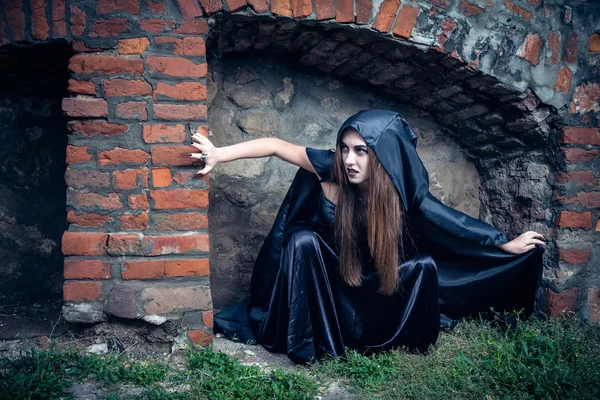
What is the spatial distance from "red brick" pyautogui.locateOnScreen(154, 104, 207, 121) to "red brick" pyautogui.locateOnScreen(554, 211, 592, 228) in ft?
7.38

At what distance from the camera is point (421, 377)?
8.14ft

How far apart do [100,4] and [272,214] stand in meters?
1.65

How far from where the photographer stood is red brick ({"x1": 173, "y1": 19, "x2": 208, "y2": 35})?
259 cm

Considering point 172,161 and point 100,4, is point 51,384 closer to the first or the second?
point 172,161

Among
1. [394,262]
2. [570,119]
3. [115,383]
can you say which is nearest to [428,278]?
[394,262]

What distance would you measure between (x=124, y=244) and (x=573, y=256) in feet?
8.76

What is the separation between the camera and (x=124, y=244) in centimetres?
259

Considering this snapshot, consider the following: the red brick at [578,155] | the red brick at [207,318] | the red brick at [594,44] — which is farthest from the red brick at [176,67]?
the red brick at [594,44]

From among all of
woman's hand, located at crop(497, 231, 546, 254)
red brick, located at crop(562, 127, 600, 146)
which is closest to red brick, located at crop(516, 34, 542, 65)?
red brick, located at crop(562, 127, 600, 146)

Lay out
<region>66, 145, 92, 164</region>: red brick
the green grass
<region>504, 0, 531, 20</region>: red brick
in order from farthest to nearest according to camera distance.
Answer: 1. <region>504, 0, 531, 20</region>: red brick
2. <region>66, 145, 92, 164</region>: red brick
3. the green grass

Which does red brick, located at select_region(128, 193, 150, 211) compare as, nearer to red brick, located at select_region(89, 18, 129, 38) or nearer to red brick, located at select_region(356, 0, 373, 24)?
red brick, located at select_region(89, 18, 129, 38)

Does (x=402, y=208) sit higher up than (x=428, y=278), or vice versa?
(x=402, y=208)

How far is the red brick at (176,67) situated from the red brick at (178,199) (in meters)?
0.60

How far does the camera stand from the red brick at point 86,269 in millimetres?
2557
